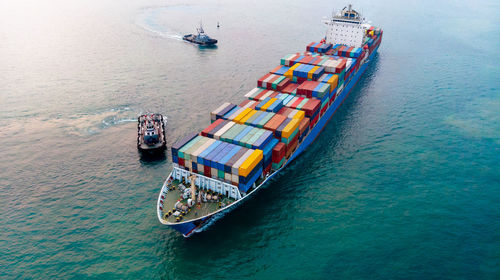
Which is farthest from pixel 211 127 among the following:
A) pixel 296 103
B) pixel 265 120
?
pixel 296 103

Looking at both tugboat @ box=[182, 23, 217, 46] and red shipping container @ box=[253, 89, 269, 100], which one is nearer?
red shipping container @ box=[253, 89, 269, 100]

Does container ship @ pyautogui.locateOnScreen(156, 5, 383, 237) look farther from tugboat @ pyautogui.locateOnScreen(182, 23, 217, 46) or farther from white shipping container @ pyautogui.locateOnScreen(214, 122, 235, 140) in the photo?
tugboat @ pyautogui.locateOnScreen(182, 23, 217, 46)

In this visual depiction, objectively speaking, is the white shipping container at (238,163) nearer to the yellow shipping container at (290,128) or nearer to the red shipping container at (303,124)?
the yellow shipping container at (290,128)

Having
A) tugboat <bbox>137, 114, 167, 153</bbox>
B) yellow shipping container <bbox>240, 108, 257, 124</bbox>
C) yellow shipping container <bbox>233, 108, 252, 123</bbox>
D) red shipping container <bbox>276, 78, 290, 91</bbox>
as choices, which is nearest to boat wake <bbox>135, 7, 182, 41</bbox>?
red shipping container <bbox>276, 78, 290, 91</bbox>

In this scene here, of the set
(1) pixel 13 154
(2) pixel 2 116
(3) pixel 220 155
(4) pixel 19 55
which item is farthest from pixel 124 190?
(4) pixel 19 55

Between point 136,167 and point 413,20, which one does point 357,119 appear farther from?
point 413,20
